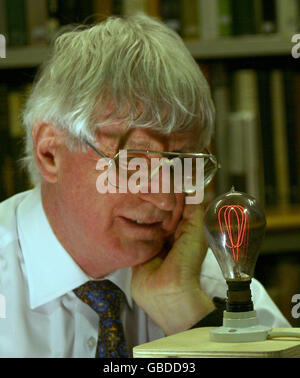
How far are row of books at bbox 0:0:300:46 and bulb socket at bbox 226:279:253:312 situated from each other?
107cm

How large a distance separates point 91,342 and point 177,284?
19 cm

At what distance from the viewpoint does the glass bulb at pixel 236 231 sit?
3.40ft

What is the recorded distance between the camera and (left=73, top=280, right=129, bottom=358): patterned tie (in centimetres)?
131

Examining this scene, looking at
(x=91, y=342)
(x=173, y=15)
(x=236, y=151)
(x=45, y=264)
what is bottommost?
(x=91, y=342)

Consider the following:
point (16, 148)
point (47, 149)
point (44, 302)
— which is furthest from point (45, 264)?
point (16, 148)

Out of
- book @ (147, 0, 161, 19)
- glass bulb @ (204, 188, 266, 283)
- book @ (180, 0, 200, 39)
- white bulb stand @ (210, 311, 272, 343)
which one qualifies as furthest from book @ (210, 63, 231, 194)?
white bulb stand @ (210, 311, 272, 343)

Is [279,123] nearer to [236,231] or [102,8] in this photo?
[102,8]

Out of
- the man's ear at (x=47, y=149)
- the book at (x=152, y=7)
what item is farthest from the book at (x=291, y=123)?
the man's ear at (x=47, y=149)

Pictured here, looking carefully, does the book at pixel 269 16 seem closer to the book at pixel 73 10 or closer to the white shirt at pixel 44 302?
the book at pixel 73 10

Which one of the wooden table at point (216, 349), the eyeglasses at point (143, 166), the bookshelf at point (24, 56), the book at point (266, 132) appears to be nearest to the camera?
the wooden table at point (216, 349)

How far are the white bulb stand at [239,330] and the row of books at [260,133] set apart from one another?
3.34 ft

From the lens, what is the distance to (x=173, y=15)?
193 cm

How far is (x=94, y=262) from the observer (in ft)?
4.42
